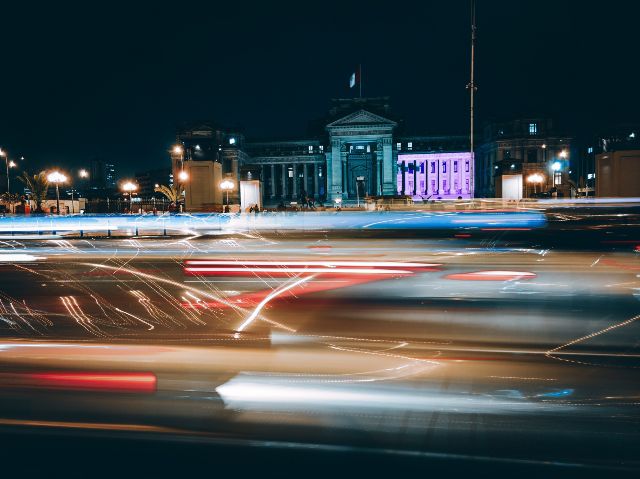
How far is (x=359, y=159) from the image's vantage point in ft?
306

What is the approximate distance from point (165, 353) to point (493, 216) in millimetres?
18073

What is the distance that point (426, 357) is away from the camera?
6.12 metres

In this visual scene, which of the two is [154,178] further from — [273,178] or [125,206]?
[125,206]

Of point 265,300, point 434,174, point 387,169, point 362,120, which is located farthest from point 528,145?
point 265,300

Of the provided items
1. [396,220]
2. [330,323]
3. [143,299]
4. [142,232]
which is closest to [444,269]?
[330,323]

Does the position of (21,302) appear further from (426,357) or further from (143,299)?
(426,357)

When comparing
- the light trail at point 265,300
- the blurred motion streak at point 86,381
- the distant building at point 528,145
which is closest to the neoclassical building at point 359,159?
the distant building at point 528,145

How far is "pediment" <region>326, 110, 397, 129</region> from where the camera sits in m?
88.0

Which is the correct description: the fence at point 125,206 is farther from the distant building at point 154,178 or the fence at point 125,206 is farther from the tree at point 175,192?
the distant building at point 154,178

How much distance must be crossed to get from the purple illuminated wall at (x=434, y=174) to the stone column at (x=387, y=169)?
144 inches

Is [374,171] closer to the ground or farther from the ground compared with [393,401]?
farther from the ground

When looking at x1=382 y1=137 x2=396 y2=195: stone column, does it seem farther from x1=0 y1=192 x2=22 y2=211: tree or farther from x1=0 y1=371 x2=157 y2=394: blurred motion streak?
x1=0 y1=371 x2=157 y2=394: blurred motion streak

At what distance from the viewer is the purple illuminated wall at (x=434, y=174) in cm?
9062

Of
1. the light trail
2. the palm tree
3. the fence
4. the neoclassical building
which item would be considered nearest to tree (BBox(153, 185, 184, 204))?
the fence
